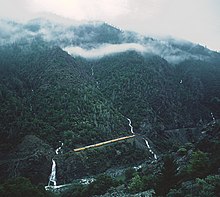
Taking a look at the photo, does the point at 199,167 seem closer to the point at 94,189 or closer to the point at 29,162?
the point at 94,189

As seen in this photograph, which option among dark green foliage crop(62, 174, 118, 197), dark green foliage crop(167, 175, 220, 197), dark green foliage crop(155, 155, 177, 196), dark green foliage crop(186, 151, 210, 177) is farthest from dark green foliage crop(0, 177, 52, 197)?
dark green foliage crop(186, 151, 210, 177)

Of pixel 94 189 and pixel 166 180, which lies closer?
pixel 166 180

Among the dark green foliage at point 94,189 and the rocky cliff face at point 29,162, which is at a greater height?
the dark green foliage at point 94,189

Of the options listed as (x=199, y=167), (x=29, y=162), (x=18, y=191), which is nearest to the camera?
(x=18, y=191)

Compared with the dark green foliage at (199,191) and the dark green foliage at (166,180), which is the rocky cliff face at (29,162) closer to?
the dark green foliage at (166,180)

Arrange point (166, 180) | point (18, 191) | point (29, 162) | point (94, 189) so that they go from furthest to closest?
1. point (29, 162)
2. point (94, 189)
3. point (18, 191)
4. point (166, 180)

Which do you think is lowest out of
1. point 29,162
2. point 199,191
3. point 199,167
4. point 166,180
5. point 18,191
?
point 29,162

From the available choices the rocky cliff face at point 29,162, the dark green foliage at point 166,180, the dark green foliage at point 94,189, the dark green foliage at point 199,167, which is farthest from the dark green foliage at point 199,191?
the rocky cliff face at point 29,162

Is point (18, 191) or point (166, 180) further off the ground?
point (166, 180)

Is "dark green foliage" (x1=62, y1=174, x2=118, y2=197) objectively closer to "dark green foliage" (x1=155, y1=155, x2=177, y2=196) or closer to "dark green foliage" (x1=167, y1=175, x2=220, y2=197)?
"dark green foliage" (x1=155, y1=155, x2=177, y2=196)

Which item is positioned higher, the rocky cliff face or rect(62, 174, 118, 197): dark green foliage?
rect(62, 174, 118, 197): dark green foliage

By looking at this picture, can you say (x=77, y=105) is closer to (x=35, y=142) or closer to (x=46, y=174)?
(x=35, y=142)

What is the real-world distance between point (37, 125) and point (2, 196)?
116318 millimetres

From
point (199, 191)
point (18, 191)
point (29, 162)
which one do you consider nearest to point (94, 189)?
point (18, 191)
